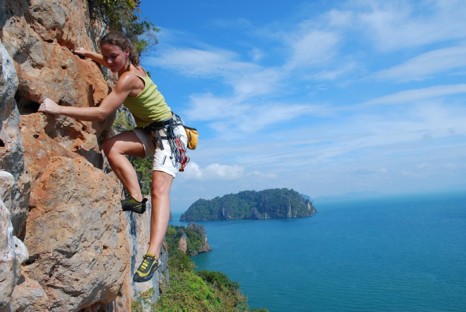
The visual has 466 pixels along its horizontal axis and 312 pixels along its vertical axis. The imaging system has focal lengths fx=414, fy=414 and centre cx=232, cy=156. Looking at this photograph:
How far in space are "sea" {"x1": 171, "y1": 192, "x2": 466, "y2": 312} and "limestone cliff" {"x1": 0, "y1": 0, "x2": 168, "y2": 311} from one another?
4626cm

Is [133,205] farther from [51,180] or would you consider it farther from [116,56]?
[116,56]

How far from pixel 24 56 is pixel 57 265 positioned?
81.1 inches

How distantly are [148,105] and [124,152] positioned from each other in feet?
1.93

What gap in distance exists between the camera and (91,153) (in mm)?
4797

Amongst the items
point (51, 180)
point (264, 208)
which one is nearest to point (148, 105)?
point (51, 180)

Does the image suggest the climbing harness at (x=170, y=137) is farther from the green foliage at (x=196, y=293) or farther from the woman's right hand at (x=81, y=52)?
the green foliage at (x=196, y=293)

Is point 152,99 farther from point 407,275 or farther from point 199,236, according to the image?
point 199,236

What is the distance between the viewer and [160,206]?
4176mm

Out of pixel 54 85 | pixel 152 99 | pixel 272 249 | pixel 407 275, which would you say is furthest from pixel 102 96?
pixel 272 249

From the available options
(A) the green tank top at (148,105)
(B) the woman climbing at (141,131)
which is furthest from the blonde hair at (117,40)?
(A) the green tank top at (148,105)

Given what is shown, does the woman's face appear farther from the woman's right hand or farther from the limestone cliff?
the woman's right hand

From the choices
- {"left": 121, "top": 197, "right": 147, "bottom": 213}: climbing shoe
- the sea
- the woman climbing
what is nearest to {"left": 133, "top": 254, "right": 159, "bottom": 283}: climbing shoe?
the woman climbing

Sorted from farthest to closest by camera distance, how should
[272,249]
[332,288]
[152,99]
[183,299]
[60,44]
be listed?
1. [272,249]
2. [332,288]
3. [183,299]
4. [60,44]
5. [152,99]

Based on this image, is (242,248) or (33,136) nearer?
(33,136)
